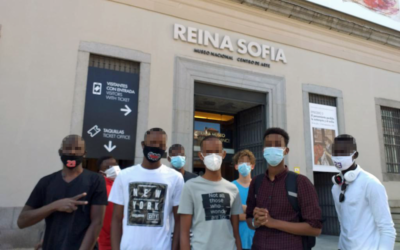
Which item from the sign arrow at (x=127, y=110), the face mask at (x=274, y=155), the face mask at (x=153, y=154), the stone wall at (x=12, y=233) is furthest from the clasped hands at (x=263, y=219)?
the sign arrow at (x=127, y=110)

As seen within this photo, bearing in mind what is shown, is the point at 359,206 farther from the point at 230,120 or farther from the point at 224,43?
the point at 230,120

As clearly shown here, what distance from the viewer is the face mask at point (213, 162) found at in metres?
2.97

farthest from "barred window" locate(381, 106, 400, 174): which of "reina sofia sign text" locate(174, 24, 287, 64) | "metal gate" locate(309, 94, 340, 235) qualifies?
"reina sofia sign text" locate(174, 24, 287, 64)

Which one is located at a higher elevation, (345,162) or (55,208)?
(345,162)

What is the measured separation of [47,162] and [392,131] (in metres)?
12.5

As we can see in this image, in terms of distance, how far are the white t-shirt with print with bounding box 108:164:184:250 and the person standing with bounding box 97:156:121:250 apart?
909 millimetres

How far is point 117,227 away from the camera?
2.90 meters

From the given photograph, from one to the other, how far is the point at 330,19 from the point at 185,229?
1105 cm

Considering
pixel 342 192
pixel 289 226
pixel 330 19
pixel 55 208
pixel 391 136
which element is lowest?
pixel 289 226

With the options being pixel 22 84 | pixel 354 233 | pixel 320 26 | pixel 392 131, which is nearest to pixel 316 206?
pixel 354 233

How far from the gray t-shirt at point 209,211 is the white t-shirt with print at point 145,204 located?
28 cm

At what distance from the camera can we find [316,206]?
8.54 feet


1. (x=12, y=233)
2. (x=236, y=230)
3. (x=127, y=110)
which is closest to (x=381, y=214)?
(x=236, y=230)

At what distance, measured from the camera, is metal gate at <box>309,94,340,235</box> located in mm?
11219
